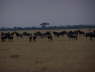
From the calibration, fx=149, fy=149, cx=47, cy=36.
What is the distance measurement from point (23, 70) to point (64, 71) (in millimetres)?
934

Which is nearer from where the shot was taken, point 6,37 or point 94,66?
point 94,66

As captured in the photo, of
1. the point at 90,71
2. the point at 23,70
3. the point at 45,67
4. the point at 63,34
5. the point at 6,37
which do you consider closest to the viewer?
the point at 90,71

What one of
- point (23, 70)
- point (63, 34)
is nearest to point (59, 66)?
point (23, 70)

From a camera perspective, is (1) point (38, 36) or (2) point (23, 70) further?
(1) point (38, 36)

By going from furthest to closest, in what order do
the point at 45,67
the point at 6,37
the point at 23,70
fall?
the point at 6,37, the point at 45,67, the point at 23,70

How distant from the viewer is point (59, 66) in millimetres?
3713

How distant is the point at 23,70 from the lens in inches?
134

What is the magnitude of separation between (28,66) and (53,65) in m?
0.63

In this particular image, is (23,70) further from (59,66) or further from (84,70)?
(84,70)

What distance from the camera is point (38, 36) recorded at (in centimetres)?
1212

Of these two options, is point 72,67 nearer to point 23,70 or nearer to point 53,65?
point 53,65

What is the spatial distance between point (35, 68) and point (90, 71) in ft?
4.19

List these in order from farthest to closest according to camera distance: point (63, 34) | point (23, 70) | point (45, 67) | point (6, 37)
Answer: point (63, 34), point (6, 37), point (45, 67), point (23, 70)

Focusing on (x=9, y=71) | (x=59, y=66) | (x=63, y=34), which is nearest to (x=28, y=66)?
(x=9, y=71)
